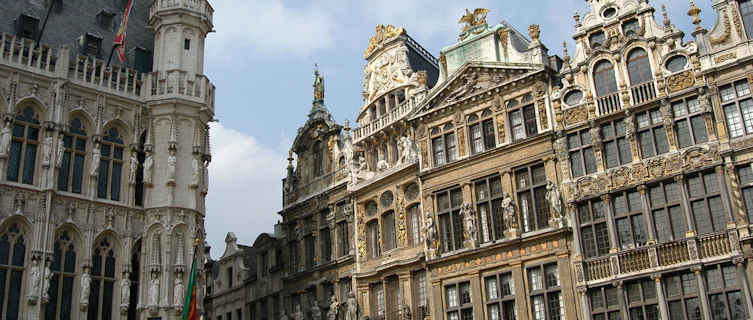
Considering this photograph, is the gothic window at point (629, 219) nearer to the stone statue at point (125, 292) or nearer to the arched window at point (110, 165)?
the stone statue at point (125, 292)

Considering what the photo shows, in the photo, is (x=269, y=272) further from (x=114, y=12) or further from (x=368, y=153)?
(x=114, y=12)

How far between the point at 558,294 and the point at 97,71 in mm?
18261

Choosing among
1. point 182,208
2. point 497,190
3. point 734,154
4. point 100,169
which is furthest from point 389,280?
point 734,154

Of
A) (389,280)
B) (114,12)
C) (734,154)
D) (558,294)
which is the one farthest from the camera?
(114,12)

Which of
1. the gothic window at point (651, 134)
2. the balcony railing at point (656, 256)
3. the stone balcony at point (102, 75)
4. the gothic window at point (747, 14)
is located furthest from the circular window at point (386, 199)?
the gothic window at point (747, 14)

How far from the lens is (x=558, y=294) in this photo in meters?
24.0

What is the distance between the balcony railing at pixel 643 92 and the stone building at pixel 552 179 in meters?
0.07

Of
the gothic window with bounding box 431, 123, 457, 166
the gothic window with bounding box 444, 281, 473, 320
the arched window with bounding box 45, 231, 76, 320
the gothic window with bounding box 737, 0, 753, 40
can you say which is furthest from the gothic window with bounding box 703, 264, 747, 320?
the arched window with bounding box 45, 231, 76, 320

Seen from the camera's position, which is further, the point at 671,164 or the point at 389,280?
the point at 389,280

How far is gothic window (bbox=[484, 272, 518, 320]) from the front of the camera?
25078mm

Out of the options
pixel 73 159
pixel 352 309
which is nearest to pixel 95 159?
pixel 73 159

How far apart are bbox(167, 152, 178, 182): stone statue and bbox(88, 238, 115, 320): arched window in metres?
3.00

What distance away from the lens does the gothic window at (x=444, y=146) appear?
92.9 feet

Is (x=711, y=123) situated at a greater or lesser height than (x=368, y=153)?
lesser
